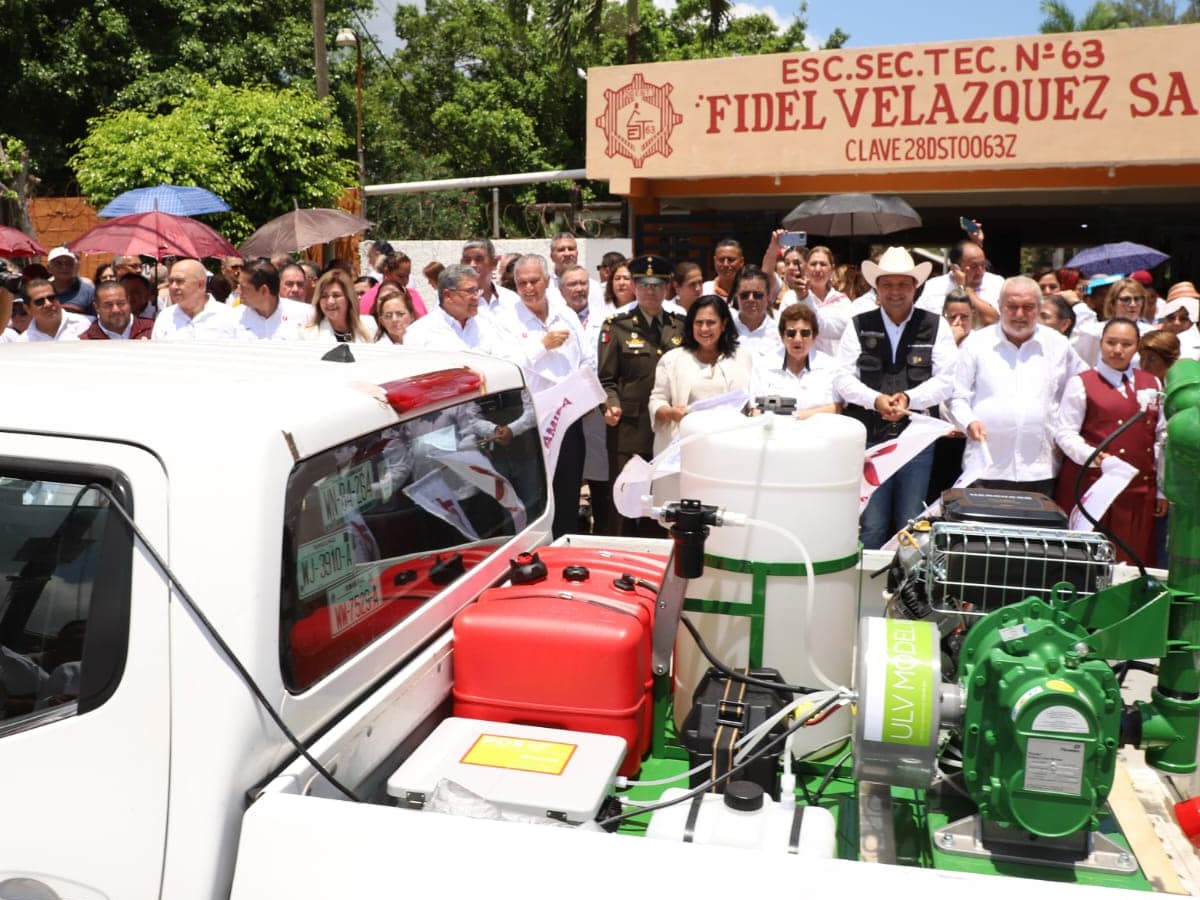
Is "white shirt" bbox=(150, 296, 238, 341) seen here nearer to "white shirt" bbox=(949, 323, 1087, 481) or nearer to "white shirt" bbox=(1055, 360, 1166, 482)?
"white shirt" bbox=(949, 323, 1087, 481)

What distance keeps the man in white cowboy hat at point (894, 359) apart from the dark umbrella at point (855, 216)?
16.1 ft

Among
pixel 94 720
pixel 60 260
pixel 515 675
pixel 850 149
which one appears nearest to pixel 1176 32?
pixel 850 149

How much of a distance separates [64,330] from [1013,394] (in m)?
6.53

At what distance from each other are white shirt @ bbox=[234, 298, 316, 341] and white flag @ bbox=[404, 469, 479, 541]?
14.9 ft

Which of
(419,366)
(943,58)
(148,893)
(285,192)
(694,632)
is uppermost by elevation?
(943,58)

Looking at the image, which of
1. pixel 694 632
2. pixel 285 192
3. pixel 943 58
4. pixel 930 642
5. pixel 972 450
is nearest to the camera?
pixel 930 642

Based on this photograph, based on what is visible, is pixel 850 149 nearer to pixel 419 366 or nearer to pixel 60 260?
pixel 60 260

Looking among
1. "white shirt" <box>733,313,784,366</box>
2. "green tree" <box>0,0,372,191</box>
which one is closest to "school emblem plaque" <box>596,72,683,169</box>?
"white shirt" <box>733,313,784,366</box>

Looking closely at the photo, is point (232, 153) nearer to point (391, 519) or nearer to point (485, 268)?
point (485, 268)

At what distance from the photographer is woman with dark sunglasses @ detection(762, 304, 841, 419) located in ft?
18.8

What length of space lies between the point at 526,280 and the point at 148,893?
212 inches

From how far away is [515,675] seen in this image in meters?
2.52

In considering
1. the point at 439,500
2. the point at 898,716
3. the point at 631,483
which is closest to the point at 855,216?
the point at 631,483

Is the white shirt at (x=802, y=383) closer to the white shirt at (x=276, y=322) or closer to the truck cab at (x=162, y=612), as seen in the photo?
the white shirt at (x=276, y=322)
